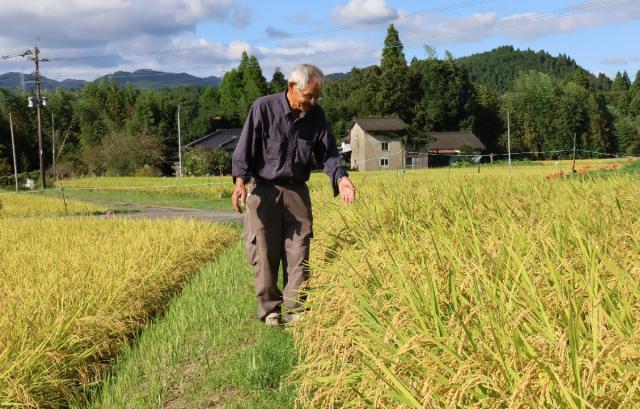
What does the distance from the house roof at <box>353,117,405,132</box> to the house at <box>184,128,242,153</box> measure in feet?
37.7

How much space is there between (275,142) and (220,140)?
51.4 m

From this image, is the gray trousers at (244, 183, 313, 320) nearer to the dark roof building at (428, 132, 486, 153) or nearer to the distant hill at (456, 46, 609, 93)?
the dark roof building at (428, 132, 486, 153)

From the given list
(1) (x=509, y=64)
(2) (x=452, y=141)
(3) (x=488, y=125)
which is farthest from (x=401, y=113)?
(1) (x=509, y=64)

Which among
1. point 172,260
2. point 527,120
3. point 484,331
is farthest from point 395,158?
point 484,331

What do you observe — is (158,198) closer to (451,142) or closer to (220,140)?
(220,140)

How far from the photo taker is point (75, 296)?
148 inches

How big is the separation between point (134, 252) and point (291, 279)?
7.58 ft

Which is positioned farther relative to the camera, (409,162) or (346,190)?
(409,162)

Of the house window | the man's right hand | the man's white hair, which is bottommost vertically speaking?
the house window

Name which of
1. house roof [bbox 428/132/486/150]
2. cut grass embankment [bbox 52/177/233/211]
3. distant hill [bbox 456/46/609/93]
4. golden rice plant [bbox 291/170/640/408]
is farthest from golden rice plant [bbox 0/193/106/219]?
distant hill [bbox 456/46/609/93]

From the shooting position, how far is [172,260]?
5.59 m

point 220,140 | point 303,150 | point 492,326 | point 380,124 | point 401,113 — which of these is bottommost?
point 492,326

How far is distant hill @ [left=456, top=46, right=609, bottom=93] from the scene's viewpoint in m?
167

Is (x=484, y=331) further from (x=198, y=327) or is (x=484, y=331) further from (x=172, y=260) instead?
(x=172, y=260)
